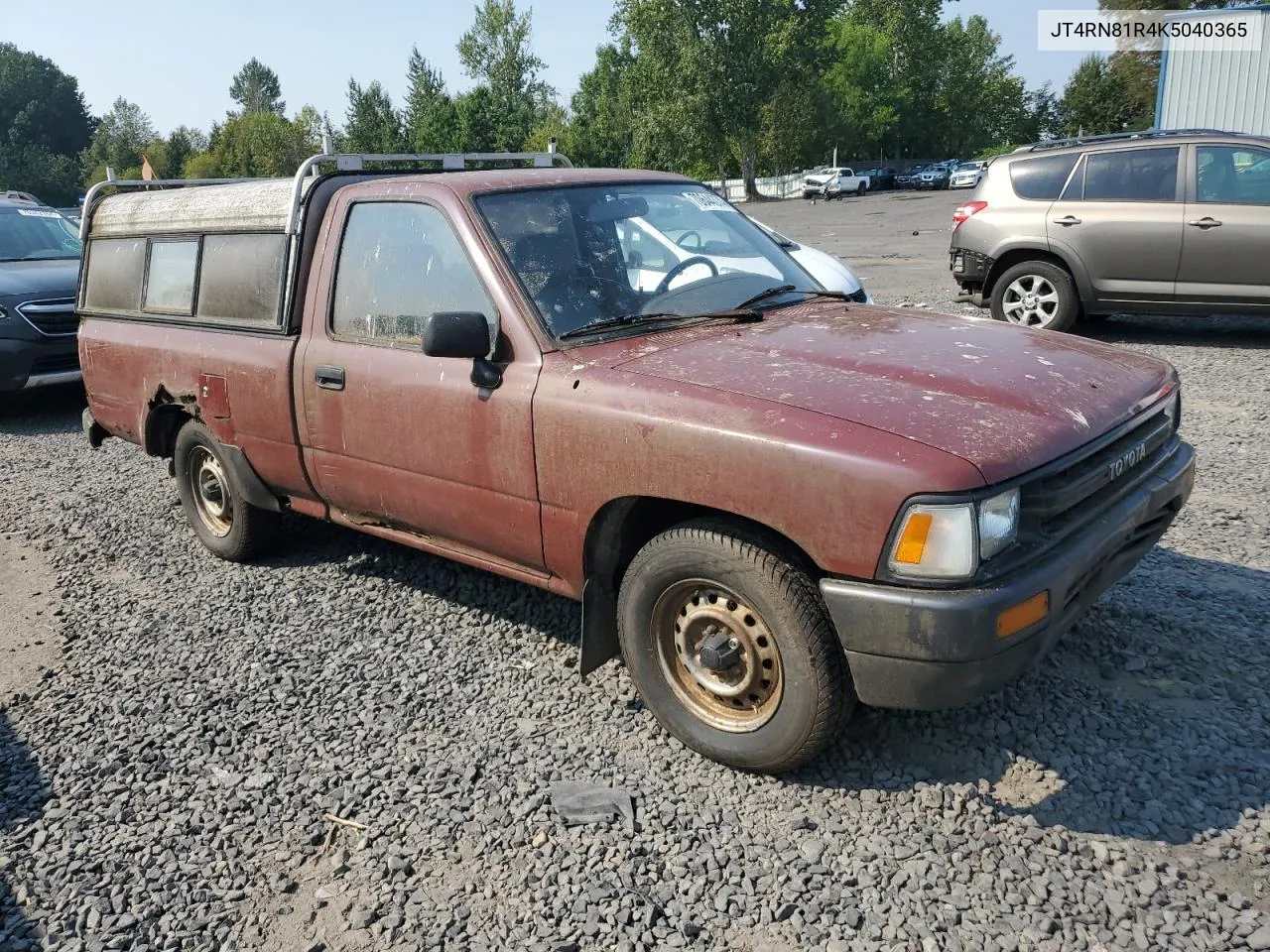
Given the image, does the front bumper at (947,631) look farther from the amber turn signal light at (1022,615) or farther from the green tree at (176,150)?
the green tree at (176,150)

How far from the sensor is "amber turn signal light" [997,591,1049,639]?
103 inches

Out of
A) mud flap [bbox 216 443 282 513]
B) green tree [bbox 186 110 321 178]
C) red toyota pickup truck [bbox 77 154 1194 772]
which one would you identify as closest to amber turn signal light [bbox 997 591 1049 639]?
red toyota pickup truck [bbox 77 154 1194 772]

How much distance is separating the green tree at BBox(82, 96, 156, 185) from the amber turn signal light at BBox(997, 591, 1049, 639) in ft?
273

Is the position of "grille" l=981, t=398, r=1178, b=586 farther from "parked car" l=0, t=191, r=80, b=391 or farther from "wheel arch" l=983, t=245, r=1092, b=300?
"parked car" l=0, t=191, r=80, b=391

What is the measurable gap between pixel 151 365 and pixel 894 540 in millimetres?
4185

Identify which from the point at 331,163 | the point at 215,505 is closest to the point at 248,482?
the point at 215,505

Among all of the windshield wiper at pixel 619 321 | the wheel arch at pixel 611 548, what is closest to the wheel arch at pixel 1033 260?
the windshield wiper at pixel 619 321

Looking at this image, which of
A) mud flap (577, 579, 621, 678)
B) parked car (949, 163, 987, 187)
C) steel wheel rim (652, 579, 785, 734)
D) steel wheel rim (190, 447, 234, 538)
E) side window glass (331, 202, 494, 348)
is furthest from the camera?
parked car (949, 163, 987, 187)

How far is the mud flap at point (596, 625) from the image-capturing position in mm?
3420

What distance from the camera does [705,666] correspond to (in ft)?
10.4

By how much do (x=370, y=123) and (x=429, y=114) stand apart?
5054mm

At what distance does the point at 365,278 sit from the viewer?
162 inches

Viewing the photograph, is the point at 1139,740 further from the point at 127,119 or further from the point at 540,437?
the point at 127,119

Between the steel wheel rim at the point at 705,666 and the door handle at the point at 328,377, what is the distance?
1.75 metres
